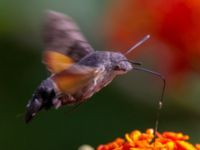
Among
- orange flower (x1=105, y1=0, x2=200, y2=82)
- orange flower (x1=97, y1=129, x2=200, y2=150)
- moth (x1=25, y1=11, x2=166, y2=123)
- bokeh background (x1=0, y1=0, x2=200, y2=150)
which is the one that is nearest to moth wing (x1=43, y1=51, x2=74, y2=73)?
moth (x1=25, y1=11, x2=166, y2=123)

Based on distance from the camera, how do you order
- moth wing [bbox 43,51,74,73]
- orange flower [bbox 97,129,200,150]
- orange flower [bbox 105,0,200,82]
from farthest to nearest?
orange flower [bbox 105,0,200,82] → orange flower [bbox 97,129,200,150] → moth wing [bbox 43,51,74,73]

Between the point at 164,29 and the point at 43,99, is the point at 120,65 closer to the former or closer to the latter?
the point at 43,99

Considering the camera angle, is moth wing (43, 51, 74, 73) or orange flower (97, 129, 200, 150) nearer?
moth wing (43, 51, 74, 73)

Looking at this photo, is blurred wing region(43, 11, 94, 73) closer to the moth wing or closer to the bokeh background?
the moth wing

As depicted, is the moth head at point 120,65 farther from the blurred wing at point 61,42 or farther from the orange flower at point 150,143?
the orange flower at point 150,143

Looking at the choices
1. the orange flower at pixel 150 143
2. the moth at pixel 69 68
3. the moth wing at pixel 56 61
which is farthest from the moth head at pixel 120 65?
the orange flower at pixel 150 143

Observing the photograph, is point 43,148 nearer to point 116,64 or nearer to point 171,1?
point 171,1
